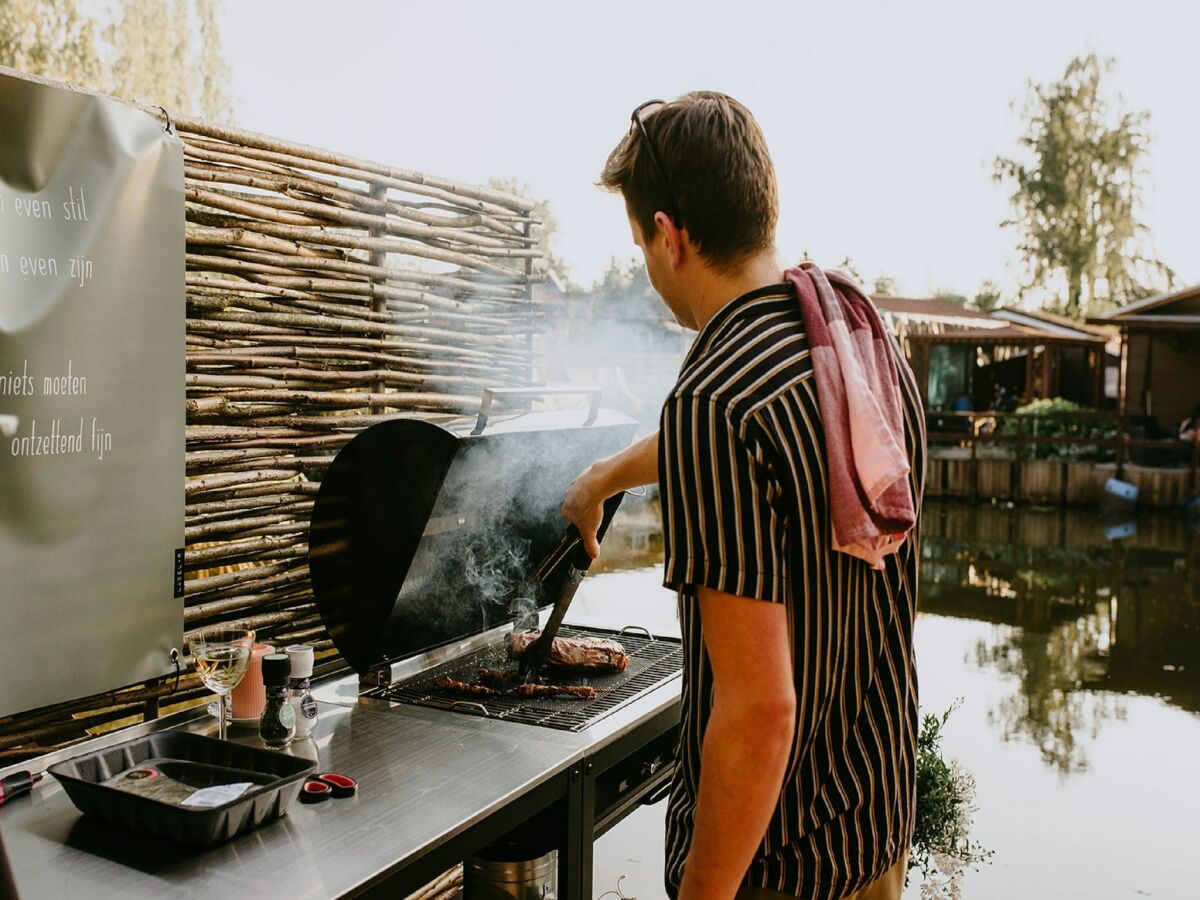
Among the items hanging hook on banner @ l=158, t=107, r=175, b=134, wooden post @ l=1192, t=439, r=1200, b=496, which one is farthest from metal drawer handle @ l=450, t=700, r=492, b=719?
wooden post @ l=1192, t=439, r=1200, b=496

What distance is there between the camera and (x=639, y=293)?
3388cm

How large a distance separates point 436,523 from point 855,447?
5.00 ft

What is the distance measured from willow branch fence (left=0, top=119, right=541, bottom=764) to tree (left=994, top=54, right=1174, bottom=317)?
29644 millimetres

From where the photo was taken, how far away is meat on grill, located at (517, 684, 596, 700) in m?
2.51

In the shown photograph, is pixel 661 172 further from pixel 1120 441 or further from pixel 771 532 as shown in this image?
pixel 1120 441

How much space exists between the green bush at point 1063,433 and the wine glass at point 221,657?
1491 centimetres

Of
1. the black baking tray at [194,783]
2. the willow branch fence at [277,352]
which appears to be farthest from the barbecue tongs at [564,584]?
the black baking tray at [194,783]

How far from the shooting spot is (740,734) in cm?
118

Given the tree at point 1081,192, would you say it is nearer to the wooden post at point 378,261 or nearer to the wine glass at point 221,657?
the wooden post at point 378,261

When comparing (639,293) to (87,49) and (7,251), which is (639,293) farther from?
(7,251)

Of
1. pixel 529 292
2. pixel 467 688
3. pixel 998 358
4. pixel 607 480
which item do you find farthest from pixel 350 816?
pixel 998 358

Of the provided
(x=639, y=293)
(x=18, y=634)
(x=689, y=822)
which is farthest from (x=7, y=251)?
(x=639, y=293)

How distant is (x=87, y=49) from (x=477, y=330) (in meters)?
13.2

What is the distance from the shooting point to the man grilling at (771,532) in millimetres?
1188
